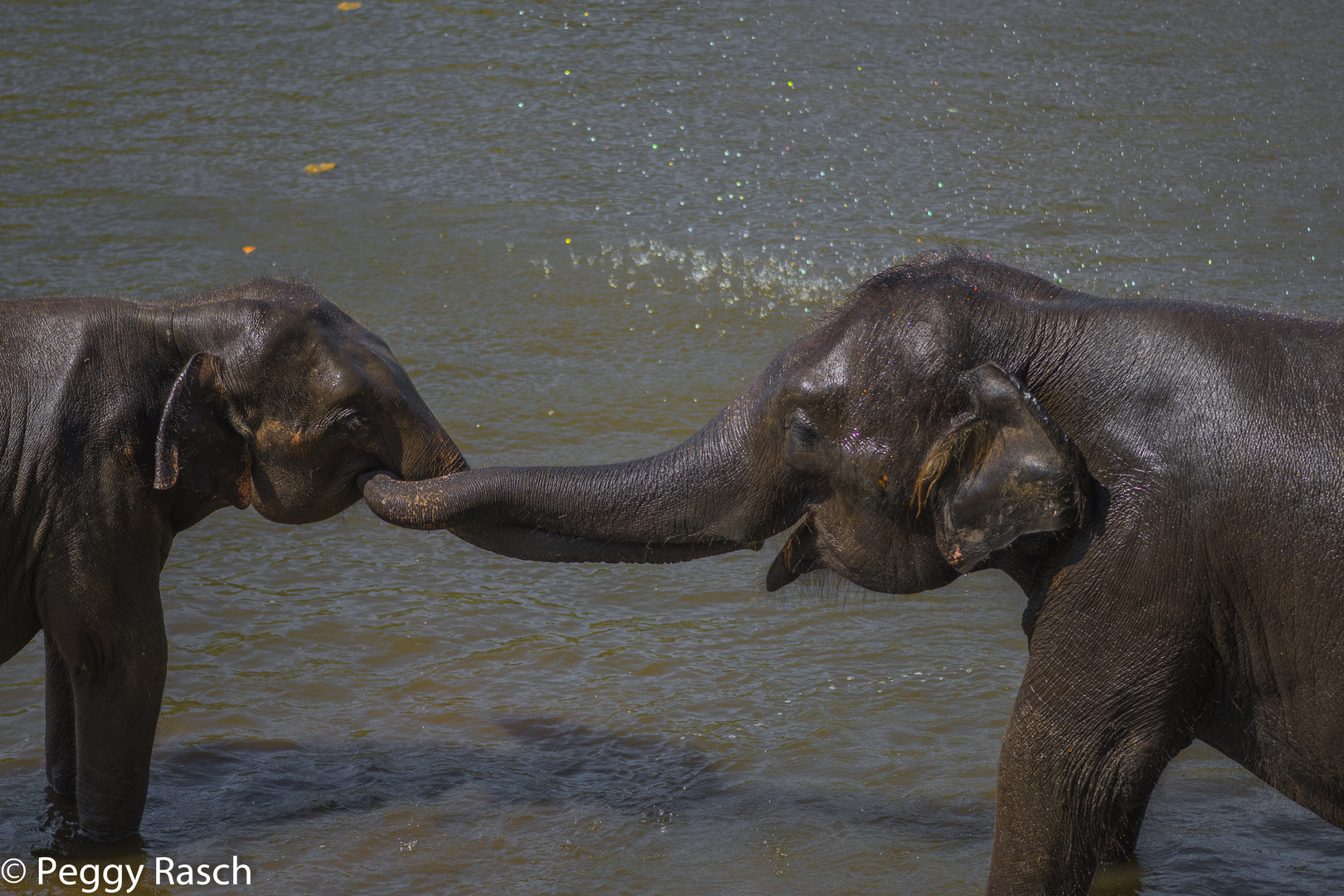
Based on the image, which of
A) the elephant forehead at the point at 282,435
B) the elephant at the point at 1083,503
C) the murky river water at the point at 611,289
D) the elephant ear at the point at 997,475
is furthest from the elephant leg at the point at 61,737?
the elephant ear at the point at 997,475

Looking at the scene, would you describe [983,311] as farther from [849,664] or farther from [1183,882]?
[849,664]

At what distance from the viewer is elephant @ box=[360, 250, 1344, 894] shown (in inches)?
116

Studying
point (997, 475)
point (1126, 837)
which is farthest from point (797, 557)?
point (1126, 837)

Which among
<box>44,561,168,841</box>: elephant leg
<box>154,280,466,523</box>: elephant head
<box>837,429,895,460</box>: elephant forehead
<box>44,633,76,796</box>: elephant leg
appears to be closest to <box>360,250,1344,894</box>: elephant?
<box>837,429,895,460</box>: elephant forehead

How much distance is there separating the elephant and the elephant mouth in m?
0.03

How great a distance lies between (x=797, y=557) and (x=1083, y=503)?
72 centimetres

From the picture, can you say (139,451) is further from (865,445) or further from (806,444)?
(865,445)

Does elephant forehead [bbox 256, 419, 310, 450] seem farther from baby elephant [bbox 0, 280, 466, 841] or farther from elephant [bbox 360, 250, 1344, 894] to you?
elephant [bbox 360, 250, 1344, 894]

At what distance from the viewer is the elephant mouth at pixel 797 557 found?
337cm

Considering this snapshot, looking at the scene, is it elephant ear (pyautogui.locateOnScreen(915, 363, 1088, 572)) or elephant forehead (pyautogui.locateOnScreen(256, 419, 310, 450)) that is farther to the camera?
elephant forehead (pyautogui.locateOnScreen(256, 419, 310, 450))

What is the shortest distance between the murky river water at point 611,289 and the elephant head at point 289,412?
42.4 inches

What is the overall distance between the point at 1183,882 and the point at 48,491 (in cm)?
337

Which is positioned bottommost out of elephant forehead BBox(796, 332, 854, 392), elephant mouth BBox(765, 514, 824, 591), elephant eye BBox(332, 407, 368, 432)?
elephant mouth BBox(765, 514, 824, 591)

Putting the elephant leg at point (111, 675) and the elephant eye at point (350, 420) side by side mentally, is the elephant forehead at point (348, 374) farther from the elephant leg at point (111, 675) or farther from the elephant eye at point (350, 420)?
the elephant leg at point (111, 675)
